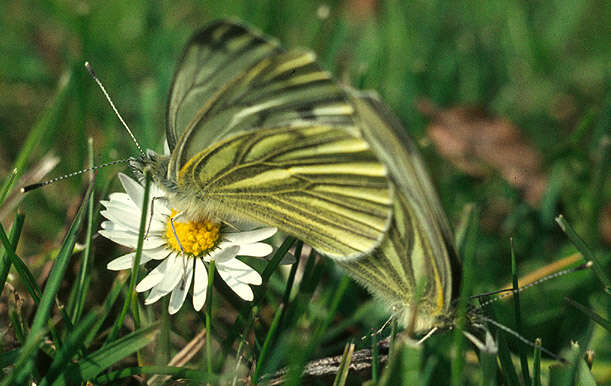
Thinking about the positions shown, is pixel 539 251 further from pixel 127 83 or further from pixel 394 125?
pixel 127 83

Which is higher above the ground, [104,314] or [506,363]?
[104,314]

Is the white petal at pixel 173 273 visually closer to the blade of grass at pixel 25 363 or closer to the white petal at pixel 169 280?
the white petal at pixel 169 280

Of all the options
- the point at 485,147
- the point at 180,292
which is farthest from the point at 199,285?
the point at 485,147

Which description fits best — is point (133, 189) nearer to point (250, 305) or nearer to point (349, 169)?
point (250, 305)

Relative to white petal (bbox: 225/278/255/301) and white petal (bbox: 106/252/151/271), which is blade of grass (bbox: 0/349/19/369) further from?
white petal (bbox: 225/278/255/301)

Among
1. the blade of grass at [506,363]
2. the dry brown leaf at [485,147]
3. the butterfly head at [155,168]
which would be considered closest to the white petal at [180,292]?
the butterfly head at [155,168]

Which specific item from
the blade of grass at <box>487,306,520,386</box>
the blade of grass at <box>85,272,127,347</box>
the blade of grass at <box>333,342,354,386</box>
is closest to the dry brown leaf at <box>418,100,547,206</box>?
the blade of grass at <box>487,306,520,386</box>
